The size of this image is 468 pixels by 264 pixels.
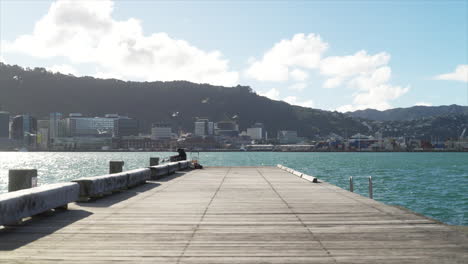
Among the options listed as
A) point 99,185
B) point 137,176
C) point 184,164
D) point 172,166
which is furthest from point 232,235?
point 184,164

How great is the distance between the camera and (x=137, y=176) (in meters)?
24.1

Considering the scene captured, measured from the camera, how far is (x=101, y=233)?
1150 cm

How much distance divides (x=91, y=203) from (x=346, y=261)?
35.4 ft

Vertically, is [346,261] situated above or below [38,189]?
below

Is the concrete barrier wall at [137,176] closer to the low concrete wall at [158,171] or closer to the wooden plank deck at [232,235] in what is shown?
the low concrete wall at [158,171]

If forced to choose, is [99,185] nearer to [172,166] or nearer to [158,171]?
[158,171]

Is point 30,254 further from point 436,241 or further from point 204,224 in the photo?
point 436,241

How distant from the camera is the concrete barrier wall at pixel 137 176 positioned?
22.8m

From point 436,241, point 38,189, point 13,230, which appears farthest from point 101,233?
point 436,241

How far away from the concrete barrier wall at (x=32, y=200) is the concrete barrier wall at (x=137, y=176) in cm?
707

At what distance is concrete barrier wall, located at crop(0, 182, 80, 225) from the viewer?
1128 centimetres

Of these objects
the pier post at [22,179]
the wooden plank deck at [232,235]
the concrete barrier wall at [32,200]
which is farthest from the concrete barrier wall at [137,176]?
the concrete barrier wall at [32,200]

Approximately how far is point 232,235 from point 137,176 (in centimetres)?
1366

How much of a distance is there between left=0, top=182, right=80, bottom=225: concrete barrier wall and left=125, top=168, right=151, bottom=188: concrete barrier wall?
7070 millimetres
